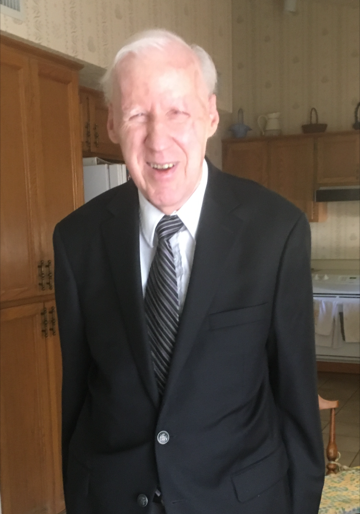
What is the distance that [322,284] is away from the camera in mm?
4336

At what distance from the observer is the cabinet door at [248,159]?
185 inches

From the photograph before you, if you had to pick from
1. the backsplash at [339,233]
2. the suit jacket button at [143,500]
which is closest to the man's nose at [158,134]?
the suit jacket button at [143,500]

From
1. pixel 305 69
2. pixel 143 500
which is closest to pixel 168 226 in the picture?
pixel 143 500

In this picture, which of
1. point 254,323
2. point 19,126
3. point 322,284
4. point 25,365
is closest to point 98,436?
point 254,323

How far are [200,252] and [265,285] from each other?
13 centimetres

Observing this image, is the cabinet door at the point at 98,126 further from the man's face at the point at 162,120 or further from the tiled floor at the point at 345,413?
the tiled floor at the point at 345,413

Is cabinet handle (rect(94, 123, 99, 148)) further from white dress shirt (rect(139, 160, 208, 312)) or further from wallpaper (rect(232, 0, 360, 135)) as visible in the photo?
wallpaper (rect(232, 0, 360, 135))

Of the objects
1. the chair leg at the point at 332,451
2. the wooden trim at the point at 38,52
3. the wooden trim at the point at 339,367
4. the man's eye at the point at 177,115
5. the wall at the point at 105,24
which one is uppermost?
the wall at the point at 105,24

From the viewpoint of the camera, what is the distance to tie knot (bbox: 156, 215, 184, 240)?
3.04 ft

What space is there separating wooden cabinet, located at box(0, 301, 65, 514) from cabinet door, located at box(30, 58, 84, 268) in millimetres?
332

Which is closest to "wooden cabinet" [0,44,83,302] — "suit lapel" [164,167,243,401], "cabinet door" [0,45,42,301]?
"cabinet door" [0,45,42,301]

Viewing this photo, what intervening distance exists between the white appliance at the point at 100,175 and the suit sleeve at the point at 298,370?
5.54ft

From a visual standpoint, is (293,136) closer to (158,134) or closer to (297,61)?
(297,61)

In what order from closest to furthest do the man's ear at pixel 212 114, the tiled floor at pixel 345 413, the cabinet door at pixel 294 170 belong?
Answer: the man's ear at pixel 212 114 < the tiled floor at pixel 345 413 < the cabinet door at pixel 294 170
